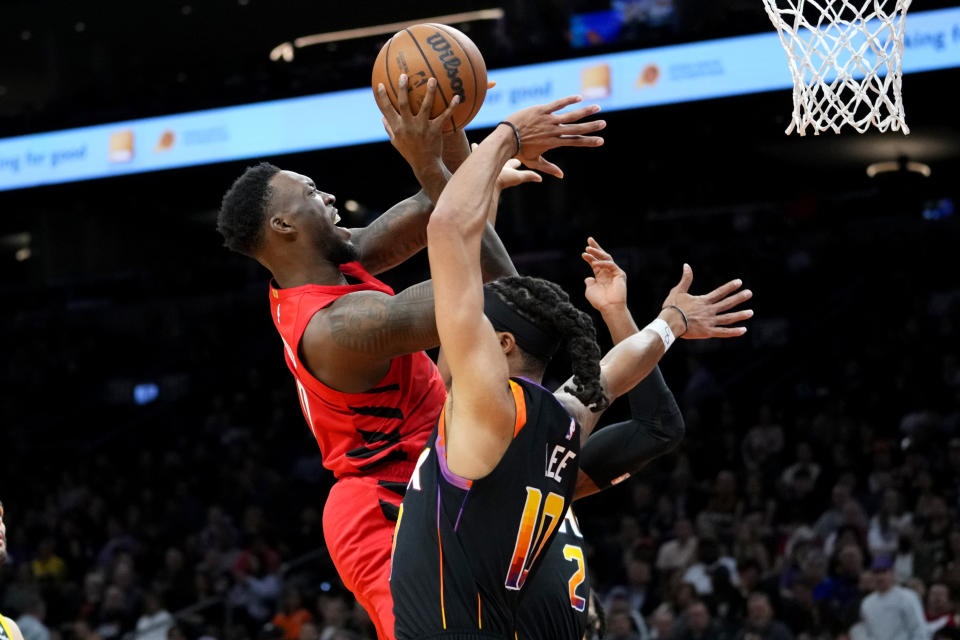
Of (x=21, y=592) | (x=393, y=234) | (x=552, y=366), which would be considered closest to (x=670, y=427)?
(x=393, y=234)

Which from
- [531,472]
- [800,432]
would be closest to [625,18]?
[800,432]

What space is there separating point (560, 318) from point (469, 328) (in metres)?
0.29

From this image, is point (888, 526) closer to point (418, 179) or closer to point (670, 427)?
point (670, 427)

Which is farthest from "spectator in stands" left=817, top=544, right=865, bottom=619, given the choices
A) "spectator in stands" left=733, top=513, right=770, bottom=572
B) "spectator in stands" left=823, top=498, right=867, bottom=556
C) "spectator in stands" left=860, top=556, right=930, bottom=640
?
"spectator in stands" left=733, top=513, right=770, bottom=572

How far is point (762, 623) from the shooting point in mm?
8039

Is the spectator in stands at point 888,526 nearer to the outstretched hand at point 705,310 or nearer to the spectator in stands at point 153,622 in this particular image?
the spectator in stands at point 153,622

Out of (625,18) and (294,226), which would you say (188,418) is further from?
(294,226)

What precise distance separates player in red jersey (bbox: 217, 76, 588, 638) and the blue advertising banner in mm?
8909

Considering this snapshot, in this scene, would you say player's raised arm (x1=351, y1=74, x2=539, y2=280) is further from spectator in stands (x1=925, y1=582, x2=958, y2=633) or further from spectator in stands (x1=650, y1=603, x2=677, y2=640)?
spectator in stands (x1=925, y1=582, x2=958, y2=633)

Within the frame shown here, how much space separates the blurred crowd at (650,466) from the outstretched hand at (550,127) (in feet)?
17.5

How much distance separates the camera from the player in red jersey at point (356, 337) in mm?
3338

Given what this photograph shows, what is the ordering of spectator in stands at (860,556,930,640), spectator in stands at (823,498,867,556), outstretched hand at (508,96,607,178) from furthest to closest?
spectator in stands at (823,498,867,556)
spectator in stands at (860,556,930,640)
outstretched hand at (508,96,607,178)

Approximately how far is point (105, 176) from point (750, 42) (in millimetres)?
7500

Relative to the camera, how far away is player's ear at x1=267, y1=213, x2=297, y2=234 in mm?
3617
